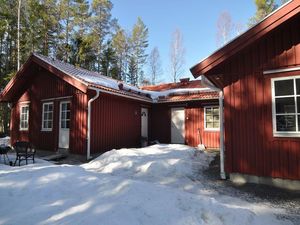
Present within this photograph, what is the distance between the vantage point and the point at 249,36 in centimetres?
553

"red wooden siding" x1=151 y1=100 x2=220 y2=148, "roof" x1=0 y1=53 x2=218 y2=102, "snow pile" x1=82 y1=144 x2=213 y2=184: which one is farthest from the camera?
"red wooden siding" x1=151 y1=100 x2=220 y2=148

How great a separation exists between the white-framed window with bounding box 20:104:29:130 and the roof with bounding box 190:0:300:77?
382 inches

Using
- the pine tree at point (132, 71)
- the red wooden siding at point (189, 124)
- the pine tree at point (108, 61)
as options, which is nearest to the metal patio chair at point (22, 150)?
the red wooden siding at point (189, 124)

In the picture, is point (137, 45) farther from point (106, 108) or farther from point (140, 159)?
point (140, 159)

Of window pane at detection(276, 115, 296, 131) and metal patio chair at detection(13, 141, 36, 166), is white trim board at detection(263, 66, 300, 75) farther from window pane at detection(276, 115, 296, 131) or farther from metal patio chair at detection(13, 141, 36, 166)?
metal patio chair at detection(13, 141, 36, 166)

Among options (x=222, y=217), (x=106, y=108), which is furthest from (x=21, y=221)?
(x=106, y=108)

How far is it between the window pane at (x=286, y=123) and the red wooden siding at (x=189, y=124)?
6168 millimetres

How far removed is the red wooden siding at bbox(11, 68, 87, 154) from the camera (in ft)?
31.4

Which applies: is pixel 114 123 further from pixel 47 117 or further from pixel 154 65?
pixel 154 65

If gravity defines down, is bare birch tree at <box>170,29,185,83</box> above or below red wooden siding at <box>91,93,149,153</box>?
above

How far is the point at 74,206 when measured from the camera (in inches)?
144

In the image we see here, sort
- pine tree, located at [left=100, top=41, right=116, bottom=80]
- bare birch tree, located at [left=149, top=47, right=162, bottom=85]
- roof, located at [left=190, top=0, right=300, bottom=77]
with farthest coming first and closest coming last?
1. bare birch tree, located at [left=149, top=47, right=162, bottom=85]
2. pine tree, located at [left=100, top=41, right=116, bottom=80]
3. roof, located at [left=190, top=0, right=300, bottom=77]

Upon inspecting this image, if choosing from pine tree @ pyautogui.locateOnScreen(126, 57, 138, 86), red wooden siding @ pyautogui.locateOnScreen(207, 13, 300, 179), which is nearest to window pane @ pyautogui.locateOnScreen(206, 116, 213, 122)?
red wooden siding @ pyautogui.locateOnScreen(207, 13, 300, 179)

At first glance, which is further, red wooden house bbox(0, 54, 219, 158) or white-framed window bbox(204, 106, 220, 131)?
white-framed window bbox(204, 106, 220, 131)
